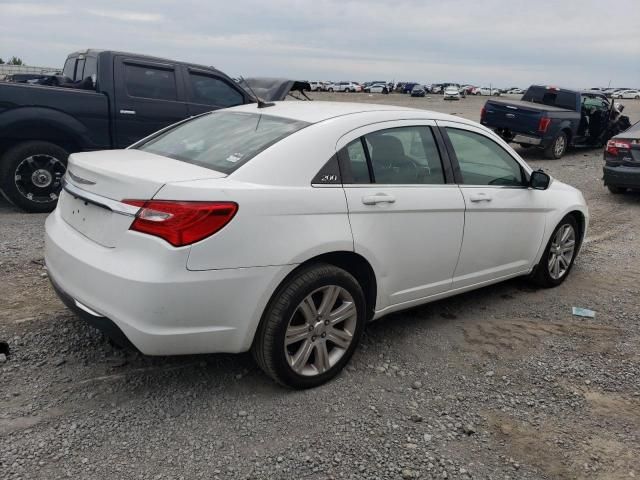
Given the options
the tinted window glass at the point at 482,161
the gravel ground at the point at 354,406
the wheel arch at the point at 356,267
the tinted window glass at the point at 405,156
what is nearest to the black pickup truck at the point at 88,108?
the gravel ground at the point at 354,406

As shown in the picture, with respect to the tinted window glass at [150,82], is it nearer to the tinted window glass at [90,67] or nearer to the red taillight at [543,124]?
the tinted window glass at [90,67]

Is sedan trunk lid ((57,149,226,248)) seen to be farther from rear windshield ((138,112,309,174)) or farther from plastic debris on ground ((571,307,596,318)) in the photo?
plastic debris on ground ((571,307,596,318))

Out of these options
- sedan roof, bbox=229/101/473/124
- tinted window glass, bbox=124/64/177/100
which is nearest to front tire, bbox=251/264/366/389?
sedan roof, bbox=229/101/473/124

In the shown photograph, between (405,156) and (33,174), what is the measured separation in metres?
4.79

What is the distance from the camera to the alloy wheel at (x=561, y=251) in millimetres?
5090

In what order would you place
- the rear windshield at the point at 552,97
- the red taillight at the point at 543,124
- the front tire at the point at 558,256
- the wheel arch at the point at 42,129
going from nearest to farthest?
the front tire at the point at 558,256
the wheel arch at the point at 42,129
the red taillight at the point at 543,124
the rear windshield at the point at 552,97

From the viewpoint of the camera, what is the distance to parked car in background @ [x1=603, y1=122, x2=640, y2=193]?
8.88 meters

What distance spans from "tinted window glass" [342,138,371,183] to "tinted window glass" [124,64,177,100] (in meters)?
4.78

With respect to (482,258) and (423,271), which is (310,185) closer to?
(423,271)

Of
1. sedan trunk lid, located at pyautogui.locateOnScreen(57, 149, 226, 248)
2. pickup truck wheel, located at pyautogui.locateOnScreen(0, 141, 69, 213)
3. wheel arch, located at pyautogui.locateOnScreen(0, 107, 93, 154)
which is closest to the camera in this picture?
sedan trunk lid, located at pyautogui.locateOnScreen(57, 149, 226, 248)

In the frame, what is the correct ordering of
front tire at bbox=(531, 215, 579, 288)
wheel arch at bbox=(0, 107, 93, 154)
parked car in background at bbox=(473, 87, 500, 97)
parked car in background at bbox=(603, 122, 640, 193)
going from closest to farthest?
front tire at bbox=(531, 215, 579, 288) → wheel arch at bbox=(0, 107, 93, 154) → parked car in background at bbox=(603, 122, 640, 193) → parked car in background at bbox=(473, 87, 500, 97)

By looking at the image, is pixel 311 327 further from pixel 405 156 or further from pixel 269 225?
pixel 405 156

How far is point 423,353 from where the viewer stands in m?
3.84

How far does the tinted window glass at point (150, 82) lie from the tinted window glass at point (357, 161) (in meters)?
4.78
